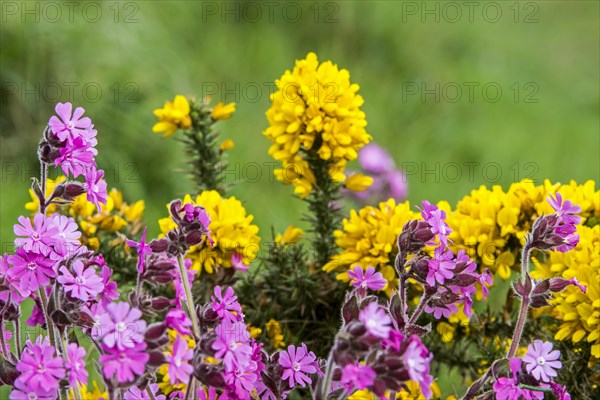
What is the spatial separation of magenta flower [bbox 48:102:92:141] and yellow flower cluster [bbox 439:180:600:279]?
0.50m

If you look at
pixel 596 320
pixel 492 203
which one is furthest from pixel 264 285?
pixel 596 320

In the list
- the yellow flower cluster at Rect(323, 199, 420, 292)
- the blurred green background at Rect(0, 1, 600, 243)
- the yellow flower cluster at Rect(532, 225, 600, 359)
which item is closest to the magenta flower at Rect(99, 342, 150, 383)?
the yellow flower cluster at Rect(323, 199, 420, 292)

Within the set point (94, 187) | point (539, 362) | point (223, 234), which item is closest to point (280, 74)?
point (223, 234)

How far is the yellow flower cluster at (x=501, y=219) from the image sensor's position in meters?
1.10

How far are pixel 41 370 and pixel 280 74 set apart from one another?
253 centimetres

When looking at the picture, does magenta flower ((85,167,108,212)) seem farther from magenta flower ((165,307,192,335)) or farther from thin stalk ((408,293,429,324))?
thin stalk ((408,293,429,324))

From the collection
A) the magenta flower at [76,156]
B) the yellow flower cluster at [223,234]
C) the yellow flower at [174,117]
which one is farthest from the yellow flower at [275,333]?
the magenta flower at [76,156]

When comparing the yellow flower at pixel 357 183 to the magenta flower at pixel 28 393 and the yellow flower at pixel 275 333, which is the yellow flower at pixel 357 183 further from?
the magenta flower at pixel 28 393

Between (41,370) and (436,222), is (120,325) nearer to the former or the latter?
(41,370)

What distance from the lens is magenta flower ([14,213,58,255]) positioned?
2.50ft

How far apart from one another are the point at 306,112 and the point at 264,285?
0.91 ft

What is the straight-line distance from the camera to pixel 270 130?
1189 millimetres

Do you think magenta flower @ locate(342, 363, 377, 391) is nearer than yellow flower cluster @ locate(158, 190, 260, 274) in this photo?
Yes

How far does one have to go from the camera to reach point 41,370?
68cm
